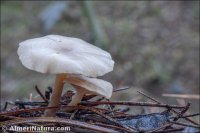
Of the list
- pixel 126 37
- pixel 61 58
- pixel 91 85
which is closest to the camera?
pixel 61 58

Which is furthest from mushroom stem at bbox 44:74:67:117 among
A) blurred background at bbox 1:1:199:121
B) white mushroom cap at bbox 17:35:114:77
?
blurred background at bbox 1:1:199:121

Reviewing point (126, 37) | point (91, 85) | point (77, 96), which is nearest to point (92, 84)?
point (91, 85)

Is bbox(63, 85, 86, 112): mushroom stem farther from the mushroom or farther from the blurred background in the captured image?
the blurred background

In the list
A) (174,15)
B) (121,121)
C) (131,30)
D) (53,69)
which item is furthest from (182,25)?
(53,69)

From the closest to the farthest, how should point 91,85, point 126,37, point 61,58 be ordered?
point 61,58, point 91,85, point 126,37

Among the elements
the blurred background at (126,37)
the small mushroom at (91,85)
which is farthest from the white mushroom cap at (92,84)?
the blurred background at (126,37)

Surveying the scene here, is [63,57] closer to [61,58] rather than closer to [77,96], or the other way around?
[61,58]

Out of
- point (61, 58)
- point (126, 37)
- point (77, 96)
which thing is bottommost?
point (77, 96)
